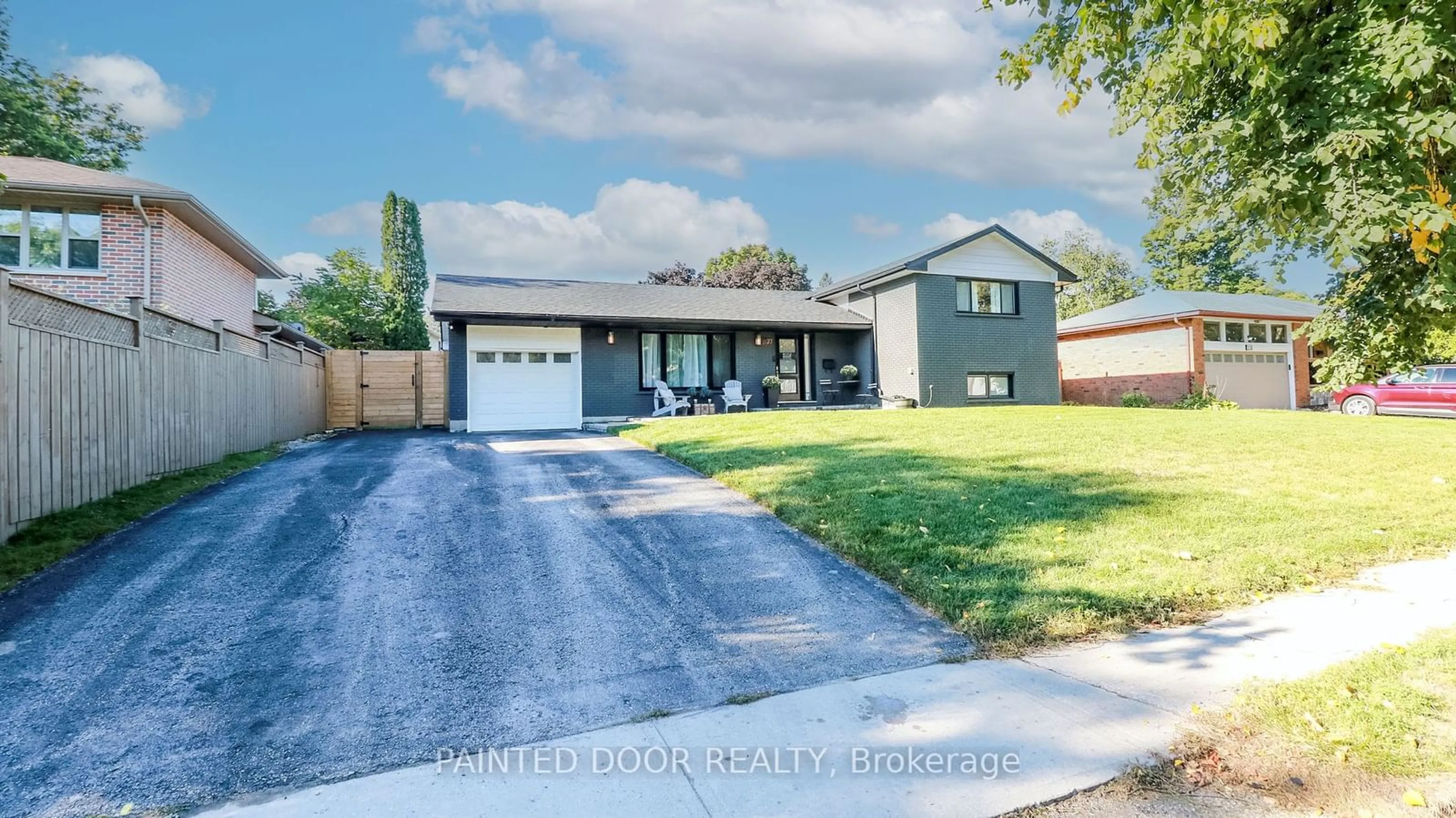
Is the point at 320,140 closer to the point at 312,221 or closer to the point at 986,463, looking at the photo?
the point at 312,221

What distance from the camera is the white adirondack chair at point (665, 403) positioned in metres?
15.9

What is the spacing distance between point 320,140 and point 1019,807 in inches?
772

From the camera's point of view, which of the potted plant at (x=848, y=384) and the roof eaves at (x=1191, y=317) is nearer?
the potted plant at (x=848, y=384)

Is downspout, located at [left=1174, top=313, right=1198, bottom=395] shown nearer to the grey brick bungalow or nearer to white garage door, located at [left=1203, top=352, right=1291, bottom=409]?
white garage door, located at [left=1203, top=352, right=1291, bottom=409]

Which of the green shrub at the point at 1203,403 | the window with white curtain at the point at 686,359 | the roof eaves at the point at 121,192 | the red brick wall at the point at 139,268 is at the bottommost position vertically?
the green shrub at the point at 1203,403

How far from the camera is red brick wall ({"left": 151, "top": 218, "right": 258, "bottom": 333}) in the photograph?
37.5 feet

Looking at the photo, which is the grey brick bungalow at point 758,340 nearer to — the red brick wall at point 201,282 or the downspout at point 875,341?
the downspout at point 875,341

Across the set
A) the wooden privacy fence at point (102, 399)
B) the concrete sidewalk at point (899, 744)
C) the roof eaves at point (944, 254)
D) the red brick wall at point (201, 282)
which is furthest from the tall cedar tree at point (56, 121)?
the roof eaves at point (944, 254)

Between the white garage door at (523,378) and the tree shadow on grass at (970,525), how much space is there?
7.95 meters

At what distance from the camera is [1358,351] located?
600 cm

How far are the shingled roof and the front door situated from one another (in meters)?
0.65

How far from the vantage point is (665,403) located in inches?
639

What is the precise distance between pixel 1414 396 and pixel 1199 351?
523cm

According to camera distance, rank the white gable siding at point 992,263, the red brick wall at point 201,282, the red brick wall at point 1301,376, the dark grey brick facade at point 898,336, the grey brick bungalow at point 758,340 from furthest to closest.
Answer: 1. the red brick wall at point 1301,376
2. the white gable siding at point 992,263
3. the dark grey brick facade at point 898,336
4. the grey brick bungalow at point 758,340
5. the red brick wall at point 201,282
